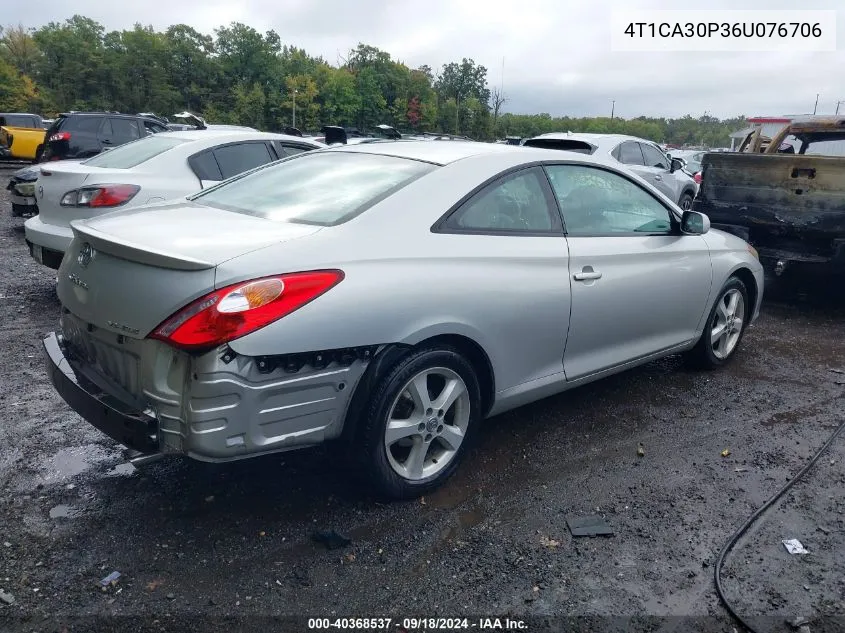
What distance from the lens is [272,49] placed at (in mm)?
74750

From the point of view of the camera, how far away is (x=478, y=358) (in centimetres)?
321

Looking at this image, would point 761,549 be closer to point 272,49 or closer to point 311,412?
point 311,412

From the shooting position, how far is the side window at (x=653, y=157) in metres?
11.7

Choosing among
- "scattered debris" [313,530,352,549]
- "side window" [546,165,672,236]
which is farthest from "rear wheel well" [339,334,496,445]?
"side window" [546,165,672,236]

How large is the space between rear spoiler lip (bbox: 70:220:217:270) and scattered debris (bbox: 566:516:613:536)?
1839mm

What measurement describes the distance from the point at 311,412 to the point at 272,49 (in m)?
79.3

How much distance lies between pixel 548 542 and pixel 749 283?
3185mm

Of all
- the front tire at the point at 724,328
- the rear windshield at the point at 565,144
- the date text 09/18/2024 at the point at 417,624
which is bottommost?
the date text 09/18/2024 at the point at 417,624

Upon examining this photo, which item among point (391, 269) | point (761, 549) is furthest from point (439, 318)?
point (761, 549)

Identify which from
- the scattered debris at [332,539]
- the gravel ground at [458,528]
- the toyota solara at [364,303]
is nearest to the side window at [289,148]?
the toyota solara at [364,303]

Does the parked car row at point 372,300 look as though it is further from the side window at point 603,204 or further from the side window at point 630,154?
the side window at point 630,154

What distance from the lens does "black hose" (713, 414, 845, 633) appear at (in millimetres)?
2506

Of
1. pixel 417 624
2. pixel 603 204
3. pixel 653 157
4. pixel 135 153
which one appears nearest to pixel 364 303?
pixel 417 624

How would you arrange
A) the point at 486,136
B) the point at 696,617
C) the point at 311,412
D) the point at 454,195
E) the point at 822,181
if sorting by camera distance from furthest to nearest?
the point at 486,136
the point at 822,181
the point at 454,195
the point at 311,412
the point at 696,617
